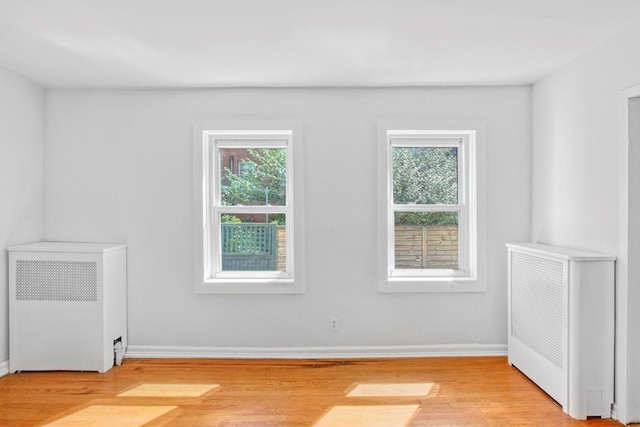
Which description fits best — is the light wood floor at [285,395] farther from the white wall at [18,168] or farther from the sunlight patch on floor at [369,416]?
the white wall at [18,168]

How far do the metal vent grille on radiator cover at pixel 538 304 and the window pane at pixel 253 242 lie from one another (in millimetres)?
2008

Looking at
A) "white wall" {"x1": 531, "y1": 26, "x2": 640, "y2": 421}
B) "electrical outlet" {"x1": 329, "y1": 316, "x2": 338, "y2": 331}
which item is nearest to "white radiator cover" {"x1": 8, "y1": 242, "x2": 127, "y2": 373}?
"electrical outlet" {"x1": 329, "y1": 316, "x2": 338, "y2": 331}

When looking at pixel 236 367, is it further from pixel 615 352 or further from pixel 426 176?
pixel 615 352

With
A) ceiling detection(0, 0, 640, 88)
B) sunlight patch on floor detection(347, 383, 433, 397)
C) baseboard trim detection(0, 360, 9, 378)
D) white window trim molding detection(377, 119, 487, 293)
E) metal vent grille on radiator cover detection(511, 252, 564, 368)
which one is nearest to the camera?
ceiling detection(0, 0, 640, 88)

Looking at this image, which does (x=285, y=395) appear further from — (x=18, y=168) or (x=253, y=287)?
(x=18, y=168)

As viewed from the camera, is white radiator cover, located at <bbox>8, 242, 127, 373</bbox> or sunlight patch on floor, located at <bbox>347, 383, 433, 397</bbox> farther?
white radiator cover, located at <bbox>8, 242, 127, 373</bbox>

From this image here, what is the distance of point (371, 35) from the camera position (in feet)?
8.66

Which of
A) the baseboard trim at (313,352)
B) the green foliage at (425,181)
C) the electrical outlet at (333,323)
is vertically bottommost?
the baseboard trim at (313,352)

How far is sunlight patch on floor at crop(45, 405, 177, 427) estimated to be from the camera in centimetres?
260

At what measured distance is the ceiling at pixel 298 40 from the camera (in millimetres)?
2299

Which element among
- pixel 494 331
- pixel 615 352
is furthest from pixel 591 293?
Answer: pixel 494 331

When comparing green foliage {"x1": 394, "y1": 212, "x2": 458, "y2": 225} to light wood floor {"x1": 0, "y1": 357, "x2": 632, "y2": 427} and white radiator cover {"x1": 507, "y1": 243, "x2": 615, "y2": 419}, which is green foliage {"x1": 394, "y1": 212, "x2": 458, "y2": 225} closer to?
white radiator cover {"x1": 507, "y1": 243, "x2": 615, "y2": 419}

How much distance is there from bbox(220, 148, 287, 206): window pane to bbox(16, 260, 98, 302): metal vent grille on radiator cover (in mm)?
1273

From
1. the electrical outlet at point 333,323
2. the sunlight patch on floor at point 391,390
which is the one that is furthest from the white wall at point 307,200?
the sunlight patch on floor at point 391,390
